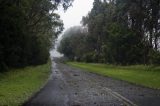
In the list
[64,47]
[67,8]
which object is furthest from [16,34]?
[64,47]

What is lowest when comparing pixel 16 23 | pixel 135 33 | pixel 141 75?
pixel 141 75

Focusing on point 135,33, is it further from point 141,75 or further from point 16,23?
point 16,23

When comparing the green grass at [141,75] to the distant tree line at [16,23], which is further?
the distant tree line at [16,23]

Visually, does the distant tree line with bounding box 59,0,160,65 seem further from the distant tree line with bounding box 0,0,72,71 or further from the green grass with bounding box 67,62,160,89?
the distant tree line with bounding box 0,0,72,71

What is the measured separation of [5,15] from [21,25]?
539 cm

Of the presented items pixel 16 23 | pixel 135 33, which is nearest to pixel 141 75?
pixel 16 23

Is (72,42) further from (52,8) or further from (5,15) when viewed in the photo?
(5,15)

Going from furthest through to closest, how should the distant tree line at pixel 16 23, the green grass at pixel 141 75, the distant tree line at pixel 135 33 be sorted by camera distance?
1. the distant tree line at pixel 135 33
2. the distant tree line at pixel 16 23
3. the green grass at pixel 141 75

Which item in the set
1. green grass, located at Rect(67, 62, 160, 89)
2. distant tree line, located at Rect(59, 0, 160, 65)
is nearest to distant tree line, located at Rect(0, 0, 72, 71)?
green grass, located at Rect(67, 62, 160, 89)

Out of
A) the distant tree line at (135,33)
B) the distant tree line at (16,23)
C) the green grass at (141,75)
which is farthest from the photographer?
the distant tree line at (135,33)

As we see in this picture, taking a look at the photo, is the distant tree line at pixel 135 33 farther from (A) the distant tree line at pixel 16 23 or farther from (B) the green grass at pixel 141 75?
(A) the distant tree line at pixel 16 23

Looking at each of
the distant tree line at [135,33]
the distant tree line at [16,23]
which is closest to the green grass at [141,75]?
the distant tree line at [135,33]

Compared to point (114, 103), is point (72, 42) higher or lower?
higher

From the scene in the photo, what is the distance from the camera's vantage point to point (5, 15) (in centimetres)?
3622
